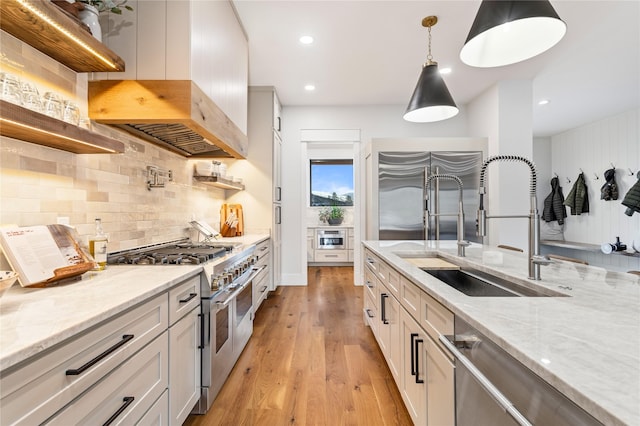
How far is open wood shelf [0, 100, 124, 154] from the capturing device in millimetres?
1013

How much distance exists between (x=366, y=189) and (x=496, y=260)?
10.0 ft

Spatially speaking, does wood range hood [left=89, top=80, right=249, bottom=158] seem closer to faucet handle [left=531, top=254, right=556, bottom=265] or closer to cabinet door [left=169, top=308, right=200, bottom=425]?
cabinet door [left=169, top=308, right=200, bottom=425]

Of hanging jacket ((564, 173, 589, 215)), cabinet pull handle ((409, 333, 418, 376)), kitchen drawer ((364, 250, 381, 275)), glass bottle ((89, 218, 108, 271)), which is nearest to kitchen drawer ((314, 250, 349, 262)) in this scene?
kitchen drawer ((364, 250, 381, 275))

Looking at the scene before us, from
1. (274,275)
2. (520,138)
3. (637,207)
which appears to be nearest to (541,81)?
(520,138)

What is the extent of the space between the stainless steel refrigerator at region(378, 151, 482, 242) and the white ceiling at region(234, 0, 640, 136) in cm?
101

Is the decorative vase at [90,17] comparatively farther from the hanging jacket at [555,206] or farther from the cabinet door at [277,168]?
the hanging jacket at [555,206]

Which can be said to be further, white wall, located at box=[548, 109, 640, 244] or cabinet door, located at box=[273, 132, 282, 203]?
white wall, located at box=[548, 109, 640, 244]

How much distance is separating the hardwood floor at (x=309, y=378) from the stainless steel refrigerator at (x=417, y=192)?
1.44 meters

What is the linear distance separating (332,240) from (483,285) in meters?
4.95

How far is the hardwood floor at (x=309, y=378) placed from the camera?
5.69 ft

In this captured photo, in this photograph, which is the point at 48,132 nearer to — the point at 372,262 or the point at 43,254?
the point at 43,254

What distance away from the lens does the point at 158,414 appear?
1272mm

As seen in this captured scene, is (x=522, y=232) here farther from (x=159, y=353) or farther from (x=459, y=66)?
(x=159, y=353)

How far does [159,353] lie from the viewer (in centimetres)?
128
